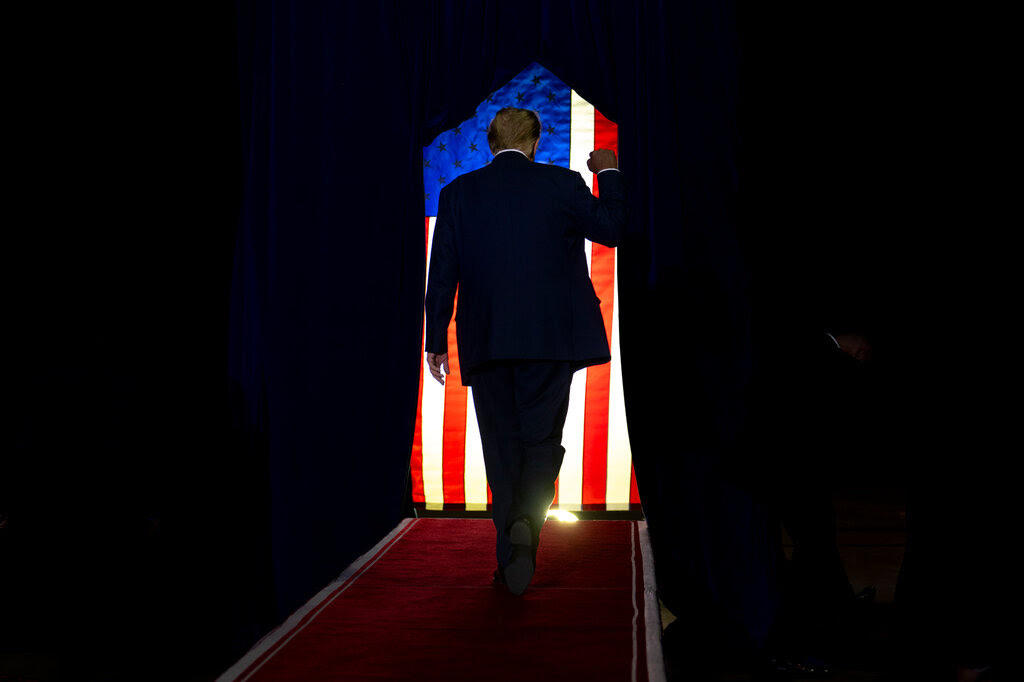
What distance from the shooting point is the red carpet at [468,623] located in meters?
1.67

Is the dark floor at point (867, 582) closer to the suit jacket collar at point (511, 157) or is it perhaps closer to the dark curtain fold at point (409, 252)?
the dark curtain fold at point (409, 252)

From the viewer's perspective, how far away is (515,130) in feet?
7.43

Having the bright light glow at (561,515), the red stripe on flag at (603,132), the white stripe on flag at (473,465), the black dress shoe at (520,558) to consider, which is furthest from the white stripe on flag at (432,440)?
the black dress shoe at (520,558)

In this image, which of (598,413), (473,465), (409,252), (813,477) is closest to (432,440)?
(473,465)

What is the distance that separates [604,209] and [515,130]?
13.2 inches

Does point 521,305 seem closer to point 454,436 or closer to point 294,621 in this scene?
point 294,621

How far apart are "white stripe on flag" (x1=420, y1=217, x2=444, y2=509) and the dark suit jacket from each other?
1381 mm

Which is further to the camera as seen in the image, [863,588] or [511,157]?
[863,588]

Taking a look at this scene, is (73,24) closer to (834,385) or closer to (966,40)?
(834,385)

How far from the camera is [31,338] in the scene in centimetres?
292

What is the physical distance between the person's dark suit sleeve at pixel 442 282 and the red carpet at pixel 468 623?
70cm

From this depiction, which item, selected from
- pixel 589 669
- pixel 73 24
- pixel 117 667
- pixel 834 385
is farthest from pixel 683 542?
pixel 73 24

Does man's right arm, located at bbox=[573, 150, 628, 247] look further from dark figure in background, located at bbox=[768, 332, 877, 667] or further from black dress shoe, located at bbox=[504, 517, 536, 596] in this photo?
black dress shoe, located at bbox=[504, 517, 536, 596]

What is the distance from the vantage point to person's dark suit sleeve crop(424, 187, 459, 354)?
2289 mm
